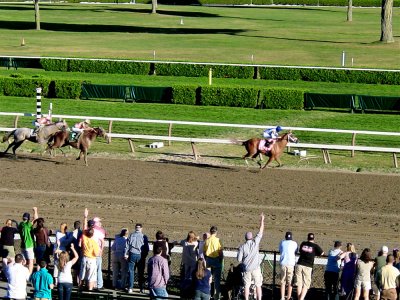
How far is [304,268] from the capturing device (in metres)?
12.3

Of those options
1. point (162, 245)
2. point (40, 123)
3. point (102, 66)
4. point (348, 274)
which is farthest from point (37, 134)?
point (102, 66)

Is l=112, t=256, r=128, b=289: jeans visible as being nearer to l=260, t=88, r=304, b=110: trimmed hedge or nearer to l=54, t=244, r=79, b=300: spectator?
l=54, t=244, r=79, b=300: spectator

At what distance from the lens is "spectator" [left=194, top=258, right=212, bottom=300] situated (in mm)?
11484

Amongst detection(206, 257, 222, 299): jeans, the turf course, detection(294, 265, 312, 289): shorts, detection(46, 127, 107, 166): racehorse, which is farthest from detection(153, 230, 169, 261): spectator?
the turf course

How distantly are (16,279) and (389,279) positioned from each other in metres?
4.43

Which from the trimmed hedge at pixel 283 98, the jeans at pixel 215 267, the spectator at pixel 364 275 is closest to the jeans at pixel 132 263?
the jeans at pixel 215 267

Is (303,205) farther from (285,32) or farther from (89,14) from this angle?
(89,14)

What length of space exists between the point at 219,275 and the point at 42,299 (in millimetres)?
2319

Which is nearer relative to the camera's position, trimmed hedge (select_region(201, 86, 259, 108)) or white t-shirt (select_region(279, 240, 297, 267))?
white t-shirt (select_region(279, 240, 297, 267))

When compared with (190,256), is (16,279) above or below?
below

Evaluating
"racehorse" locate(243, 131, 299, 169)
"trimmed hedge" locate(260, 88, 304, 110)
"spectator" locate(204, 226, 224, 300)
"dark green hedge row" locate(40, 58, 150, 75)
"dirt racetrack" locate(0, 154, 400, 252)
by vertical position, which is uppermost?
A: "dark green hedge row" locate(40, 58, 150, 75)

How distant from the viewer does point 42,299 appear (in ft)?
37.6

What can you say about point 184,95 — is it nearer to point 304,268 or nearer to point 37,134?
point 37,134

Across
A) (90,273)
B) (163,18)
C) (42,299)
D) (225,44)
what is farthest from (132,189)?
(163,18)
